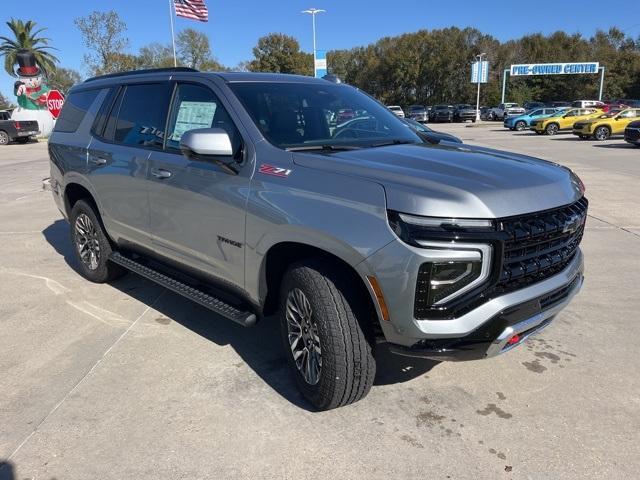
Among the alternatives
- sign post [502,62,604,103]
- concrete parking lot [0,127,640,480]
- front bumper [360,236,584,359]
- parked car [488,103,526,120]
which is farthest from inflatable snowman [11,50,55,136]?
sign post [502,62,604,103]

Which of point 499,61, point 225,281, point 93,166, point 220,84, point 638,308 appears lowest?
point 638,308

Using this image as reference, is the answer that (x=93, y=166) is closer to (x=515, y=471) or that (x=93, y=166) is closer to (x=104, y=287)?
(x=104, y=287)

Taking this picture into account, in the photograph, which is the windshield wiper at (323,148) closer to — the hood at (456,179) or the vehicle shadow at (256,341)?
the hood at (456,179)

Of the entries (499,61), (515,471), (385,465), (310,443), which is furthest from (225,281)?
(499,61)

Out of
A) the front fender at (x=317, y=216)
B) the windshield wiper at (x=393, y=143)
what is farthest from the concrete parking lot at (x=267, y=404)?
the windshield wiper at (x=393, y=143)

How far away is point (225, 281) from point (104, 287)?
7.60 ft

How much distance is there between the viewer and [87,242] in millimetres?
5207

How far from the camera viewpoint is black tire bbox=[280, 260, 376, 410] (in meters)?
2.68

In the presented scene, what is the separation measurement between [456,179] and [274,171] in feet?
3.36

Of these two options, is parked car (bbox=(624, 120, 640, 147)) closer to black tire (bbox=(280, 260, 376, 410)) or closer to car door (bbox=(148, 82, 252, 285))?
car door (bbox=(148, 82, 252, 285))

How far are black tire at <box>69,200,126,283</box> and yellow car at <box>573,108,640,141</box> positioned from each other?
1017 inches

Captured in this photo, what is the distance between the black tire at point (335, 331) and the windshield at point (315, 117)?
85 centimetres

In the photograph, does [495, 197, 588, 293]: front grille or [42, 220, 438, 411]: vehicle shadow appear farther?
[42, 220, 438, 411]: vehicle shadow

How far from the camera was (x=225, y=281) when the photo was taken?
3463 mm
